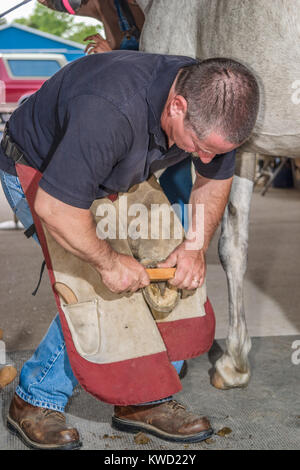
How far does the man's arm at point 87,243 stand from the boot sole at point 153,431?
53 centimetres

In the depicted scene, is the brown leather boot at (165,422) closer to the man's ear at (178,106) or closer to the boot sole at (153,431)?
the boot sole at (153,431)

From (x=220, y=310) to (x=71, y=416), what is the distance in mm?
1409

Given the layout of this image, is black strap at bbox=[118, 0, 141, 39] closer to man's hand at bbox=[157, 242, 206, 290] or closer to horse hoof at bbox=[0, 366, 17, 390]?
man's hand at bbox=[157, 242, 206, 290]

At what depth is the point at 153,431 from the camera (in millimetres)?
1821

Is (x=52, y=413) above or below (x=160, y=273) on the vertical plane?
below

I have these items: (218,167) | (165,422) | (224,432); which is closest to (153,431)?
(165,422)

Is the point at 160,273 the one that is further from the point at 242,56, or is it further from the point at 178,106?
the point at 242,56

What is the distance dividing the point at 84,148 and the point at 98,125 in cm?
6

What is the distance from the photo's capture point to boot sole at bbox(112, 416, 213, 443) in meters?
1.79

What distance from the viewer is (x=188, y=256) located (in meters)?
1.77

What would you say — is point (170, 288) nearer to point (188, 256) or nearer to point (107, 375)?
point (188, 256)

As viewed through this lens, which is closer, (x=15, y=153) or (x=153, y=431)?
(x=15, y=153)

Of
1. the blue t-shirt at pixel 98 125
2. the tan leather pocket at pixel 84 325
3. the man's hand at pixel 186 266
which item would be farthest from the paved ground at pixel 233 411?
the blue t-shirt at pixel 98 125
